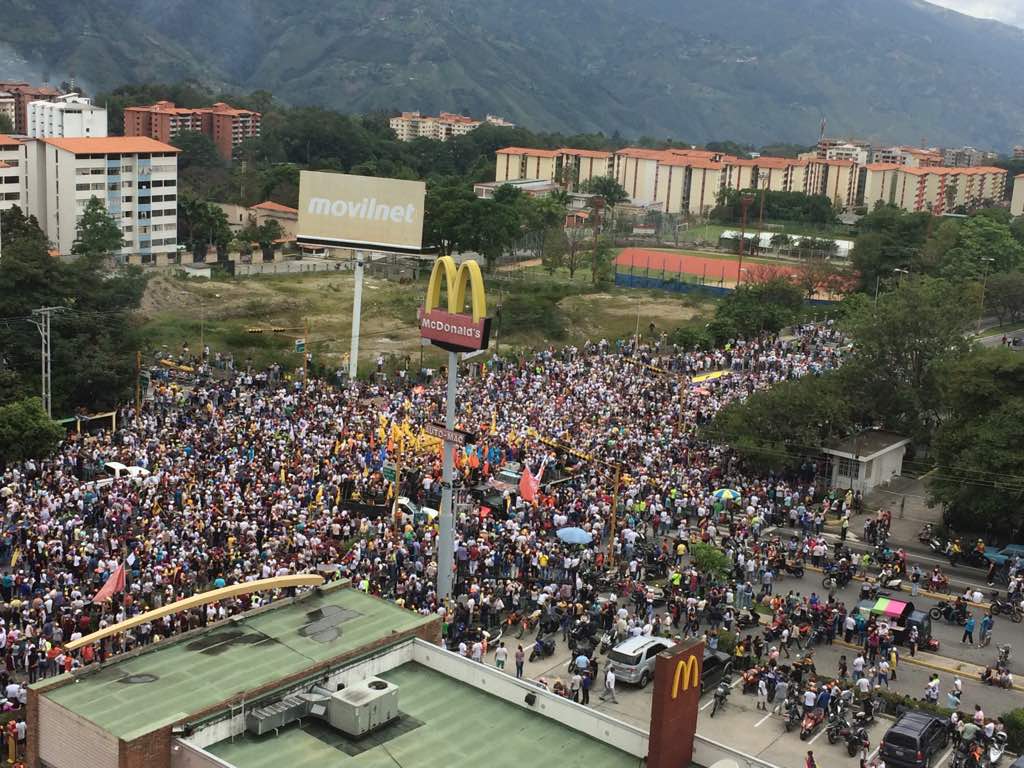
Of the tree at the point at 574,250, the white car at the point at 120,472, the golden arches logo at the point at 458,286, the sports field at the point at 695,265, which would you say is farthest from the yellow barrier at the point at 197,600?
the sports field at the point at 695,265

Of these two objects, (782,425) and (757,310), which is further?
(757,310)

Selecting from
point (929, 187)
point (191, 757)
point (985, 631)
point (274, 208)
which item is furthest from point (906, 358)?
point (929, 187)

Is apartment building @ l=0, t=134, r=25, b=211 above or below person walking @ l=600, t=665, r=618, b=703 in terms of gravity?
above

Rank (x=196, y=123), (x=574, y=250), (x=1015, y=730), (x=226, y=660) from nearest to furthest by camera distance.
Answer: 1. (x=226, y=660)
2. (x=1015, y=730)
3. (x=574, y=250)
4. (x=196, y=123)

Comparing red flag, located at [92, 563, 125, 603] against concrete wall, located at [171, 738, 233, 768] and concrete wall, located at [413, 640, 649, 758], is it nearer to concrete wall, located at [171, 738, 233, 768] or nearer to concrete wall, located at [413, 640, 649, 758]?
concrete wall, located at [413, 640, 649, 758]

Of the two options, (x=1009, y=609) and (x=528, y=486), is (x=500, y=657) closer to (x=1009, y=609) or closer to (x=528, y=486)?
(x=528, y=486)

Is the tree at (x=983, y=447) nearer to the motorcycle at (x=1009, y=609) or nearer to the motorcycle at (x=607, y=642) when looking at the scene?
the motorcycle at (x=1009, y=609)

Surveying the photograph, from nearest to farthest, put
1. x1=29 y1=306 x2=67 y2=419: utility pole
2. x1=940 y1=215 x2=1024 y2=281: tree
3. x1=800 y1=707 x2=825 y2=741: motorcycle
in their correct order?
x1=800 y1=707 x2=825 y2=741: motorcycle → x1=29 y1=306 x2=67 y2=419: utility pole → x1=940 y1=215 x2=1024 y2=281: tree

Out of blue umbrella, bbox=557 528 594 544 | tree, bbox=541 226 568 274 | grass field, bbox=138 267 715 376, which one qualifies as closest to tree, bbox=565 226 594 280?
tree, bbox=541 226 568 274
